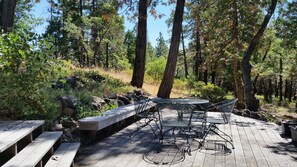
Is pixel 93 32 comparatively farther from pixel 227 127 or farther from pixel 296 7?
pixel 227 127

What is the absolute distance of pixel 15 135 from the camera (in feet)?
9.72

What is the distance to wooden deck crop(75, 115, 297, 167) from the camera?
371 cm

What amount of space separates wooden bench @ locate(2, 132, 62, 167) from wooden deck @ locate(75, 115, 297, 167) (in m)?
0.52

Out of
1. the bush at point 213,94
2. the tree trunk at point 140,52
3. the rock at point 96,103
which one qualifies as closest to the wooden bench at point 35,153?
the rock at point 96,103

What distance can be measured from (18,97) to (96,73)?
5174mm

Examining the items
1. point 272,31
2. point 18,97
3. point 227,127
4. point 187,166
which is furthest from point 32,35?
point 272,31

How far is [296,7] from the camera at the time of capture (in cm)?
1109

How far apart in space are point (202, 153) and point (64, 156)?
2000mm

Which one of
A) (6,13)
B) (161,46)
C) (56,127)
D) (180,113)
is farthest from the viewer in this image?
(161,46)

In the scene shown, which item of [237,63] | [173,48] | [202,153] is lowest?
[202,153]

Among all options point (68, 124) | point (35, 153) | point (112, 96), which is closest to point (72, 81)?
point (112, 96)

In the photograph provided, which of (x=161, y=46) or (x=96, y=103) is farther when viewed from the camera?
(x=161, y=46)

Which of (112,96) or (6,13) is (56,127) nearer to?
(112,96)

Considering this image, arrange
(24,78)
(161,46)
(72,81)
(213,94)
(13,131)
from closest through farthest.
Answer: (13,131) < (24,78) < (72,81) < (213,94) < (161,46)
